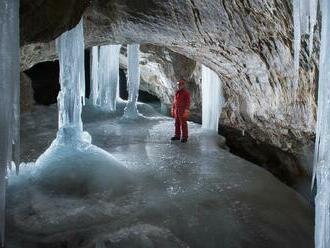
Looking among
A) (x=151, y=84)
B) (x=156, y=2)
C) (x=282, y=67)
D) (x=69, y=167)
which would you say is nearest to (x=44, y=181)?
(x=69, y=167)

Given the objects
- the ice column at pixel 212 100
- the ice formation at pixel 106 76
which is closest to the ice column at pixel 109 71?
the ice formation at pixel 106 76

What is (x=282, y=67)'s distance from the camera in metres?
6.76

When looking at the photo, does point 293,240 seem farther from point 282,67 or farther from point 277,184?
point 282,67

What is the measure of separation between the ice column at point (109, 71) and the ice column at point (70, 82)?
5425mm

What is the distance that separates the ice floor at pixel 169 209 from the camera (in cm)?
422

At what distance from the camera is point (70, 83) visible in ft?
25.3

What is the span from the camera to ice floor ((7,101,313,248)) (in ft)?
13.9

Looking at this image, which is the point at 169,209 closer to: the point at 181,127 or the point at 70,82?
the point at 70,82

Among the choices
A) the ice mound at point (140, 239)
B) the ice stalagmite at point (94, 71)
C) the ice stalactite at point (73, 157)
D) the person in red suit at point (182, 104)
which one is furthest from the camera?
the ice stalagmite at point (94, 71)

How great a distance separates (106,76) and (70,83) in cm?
601

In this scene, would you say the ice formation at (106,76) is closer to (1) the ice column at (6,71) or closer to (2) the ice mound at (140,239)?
(1) the ice column at (6,71)

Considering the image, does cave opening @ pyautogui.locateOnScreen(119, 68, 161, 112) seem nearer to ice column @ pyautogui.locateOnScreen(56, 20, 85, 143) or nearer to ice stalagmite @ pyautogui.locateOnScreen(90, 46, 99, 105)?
ice stalagmite @ pyautogui.locateOnScreen(90, 46, 99, 105)

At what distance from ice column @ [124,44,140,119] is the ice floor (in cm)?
492

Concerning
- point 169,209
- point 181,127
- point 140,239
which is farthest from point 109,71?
point 140,239
